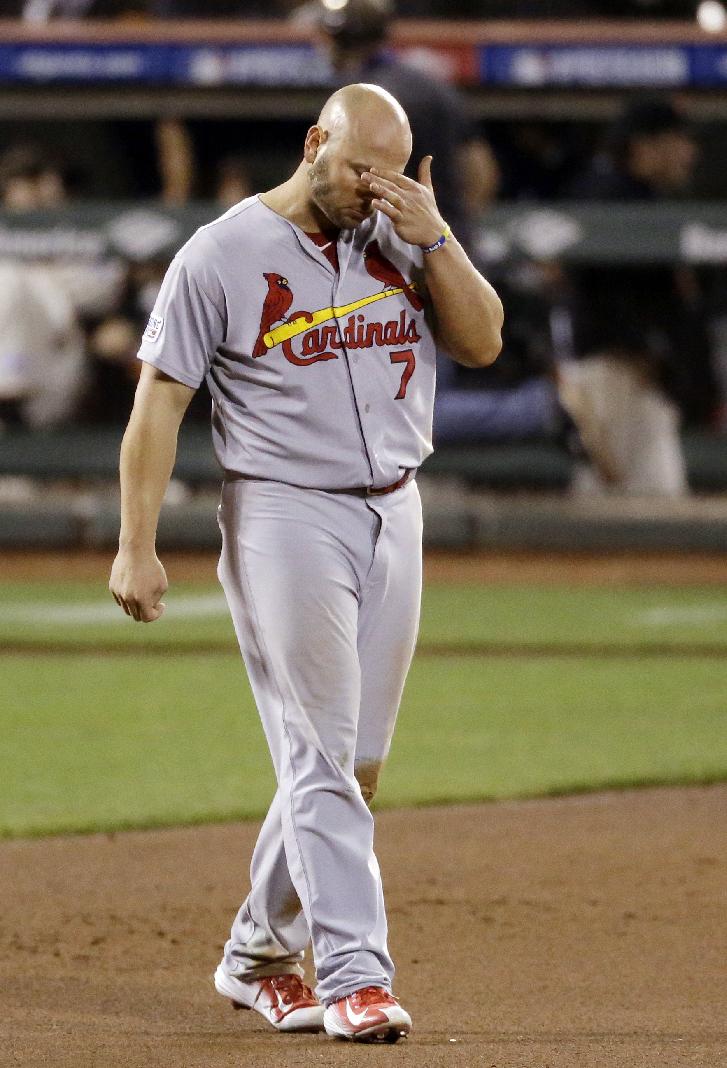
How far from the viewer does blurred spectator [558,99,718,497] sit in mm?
10195

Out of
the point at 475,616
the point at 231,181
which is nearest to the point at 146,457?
the point at 475,616

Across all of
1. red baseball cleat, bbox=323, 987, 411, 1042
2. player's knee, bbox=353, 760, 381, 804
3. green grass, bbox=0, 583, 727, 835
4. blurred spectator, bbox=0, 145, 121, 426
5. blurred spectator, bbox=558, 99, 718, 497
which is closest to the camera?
red baseball cleat, bbox=323, 987, 411, 1042

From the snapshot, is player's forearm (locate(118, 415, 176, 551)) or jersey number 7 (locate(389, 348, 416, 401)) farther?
jersey number 7 (locate(389, 348, 416, 401))

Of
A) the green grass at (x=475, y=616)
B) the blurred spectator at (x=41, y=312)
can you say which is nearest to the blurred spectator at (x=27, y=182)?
the blurred spectator at (x=41, y=312)

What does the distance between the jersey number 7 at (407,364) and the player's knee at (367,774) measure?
64 cm

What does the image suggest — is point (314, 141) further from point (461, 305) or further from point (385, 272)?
point (461, 305)

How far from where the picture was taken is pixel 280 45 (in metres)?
10.6

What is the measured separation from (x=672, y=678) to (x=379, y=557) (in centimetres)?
427

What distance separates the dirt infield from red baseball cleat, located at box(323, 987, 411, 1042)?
31mm

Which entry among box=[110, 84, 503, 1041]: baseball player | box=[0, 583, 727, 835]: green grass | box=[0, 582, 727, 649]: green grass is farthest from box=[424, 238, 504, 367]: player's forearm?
box=[0, 582, 727, 649]: green grass

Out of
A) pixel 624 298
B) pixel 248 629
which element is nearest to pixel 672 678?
pixel 624 298

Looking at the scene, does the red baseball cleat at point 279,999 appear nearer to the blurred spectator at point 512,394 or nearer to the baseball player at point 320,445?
the baseball player at point 320,445

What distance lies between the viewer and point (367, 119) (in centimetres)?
299

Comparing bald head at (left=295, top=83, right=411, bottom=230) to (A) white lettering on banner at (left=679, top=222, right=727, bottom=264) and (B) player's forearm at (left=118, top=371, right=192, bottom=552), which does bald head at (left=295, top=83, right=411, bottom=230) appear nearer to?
(B) player's forearm at (left=118, top=371, right=192, bottom=552)
